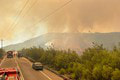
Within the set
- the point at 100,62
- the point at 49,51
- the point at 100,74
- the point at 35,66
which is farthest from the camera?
the point at 49,51

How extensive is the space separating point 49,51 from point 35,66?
1070 centimetres

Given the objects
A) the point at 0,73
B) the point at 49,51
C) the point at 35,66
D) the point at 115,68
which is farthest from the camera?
the point at 49,51

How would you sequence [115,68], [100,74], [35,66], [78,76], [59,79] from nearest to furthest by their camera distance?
[115,68] → [100,74] → [78,76] → [59,79] → [35,66]

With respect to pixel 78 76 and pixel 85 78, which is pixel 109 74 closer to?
pixel 85 78

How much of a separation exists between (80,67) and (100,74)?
6057 mm

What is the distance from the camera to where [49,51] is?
5134cm

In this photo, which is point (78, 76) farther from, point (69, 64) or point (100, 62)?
point (69, 64)

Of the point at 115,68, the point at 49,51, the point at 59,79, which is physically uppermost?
the point at 49,51

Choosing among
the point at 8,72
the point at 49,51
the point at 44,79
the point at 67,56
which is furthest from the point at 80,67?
the point at 49,51

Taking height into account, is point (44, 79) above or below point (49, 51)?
below

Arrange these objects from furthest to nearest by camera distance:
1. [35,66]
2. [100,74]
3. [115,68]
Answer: [35,66]
[100,74]
[115,68]

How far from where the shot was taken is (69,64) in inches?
1367

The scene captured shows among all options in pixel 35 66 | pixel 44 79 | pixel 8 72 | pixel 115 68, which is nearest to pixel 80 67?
pixel 44 79

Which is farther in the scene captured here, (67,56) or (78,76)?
(67,56)
